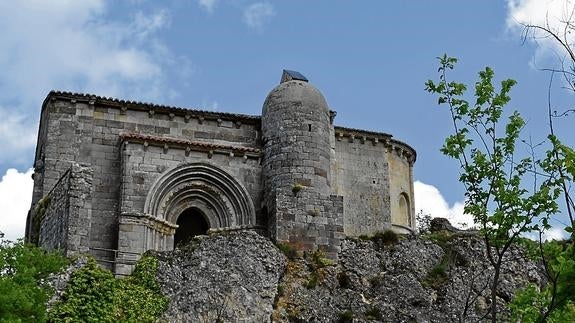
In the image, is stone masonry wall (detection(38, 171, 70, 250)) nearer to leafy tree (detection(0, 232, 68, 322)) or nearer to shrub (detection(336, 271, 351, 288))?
leafy tree (detection(0, 232, 68, 322))

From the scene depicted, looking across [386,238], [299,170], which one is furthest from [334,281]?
[299,170]

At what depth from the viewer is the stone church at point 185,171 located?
90.4ft

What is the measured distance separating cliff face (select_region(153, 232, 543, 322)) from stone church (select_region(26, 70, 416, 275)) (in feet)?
4.78

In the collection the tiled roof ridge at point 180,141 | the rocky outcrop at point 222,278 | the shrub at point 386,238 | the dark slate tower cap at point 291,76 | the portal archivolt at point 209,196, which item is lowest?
the rocky outcrop at point 222,278

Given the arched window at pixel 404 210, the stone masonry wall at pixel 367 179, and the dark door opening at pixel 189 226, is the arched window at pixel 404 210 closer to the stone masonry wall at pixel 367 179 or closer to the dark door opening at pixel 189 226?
the stone masonry wall at pixel 367 179

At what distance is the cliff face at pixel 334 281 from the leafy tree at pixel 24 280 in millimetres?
3144

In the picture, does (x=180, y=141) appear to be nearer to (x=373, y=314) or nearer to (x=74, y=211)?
(x=74, y=211)

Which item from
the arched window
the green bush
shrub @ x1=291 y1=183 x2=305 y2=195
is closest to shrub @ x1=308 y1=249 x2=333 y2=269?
shrub @ x1=291 y1=183 x2=305 y2=195

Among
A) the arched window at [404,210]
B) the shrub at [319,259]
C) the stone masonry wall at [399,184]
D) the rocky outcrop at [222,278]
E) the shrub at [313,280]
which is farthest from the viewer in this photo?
the arched window at [404,210]

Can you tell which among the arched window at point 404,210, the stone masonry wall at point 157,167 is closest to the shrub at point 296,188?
→ the stone masonry wall at point 157,167

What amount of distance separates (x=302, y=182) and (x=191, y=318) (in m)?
7.27

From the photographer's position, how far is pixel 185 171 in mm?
28844

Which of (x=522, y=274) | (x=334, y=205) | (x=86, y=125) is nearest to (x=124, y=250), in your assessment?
(x=86, y=125)

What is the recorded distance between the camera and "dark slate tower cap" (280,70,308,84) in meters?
31.5
